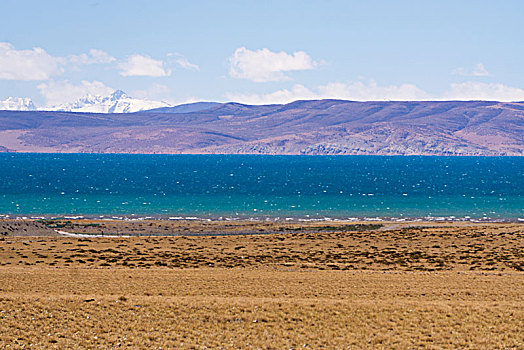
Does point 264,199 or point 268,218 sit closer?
point 268,218

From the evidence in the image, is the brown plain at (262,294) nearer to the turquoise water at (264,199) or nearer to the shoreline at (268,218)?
the shoreline at (268,218)

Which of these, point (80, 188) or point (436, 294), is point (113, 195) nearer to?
point (80, 188)

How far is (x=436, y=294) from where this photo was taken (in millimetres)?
29266

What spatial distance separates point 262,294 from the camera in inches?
1150

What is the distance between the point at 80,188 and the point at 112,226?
63.3 m

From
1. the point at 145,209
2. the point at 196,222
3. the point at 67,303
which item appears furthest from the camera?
the point at 145,209

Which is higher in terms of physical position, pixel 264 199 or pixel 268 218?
pixel 264 199

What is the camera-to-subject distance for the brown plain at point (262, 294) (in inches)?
896

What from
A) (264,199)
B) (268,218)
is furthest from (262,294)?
(264,199)

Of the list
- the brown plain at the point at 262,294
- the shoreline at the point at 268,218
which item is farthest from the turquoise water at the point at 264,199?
the brown plain at the point at 262,294

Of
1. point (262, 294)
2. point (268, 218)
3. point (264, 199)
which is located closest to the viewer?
point (262, 294)

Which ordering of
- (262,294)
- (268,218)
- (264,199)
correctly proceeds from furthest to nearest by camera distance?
(264,199) → (268,218) → (262,294)

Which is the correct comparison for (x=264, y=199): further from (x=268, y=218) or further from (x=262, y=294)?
(x=262, y=294)

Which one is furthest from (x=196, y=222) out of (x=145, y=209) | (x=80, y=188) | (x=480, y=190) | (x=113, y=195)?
(x=480, y=190)
